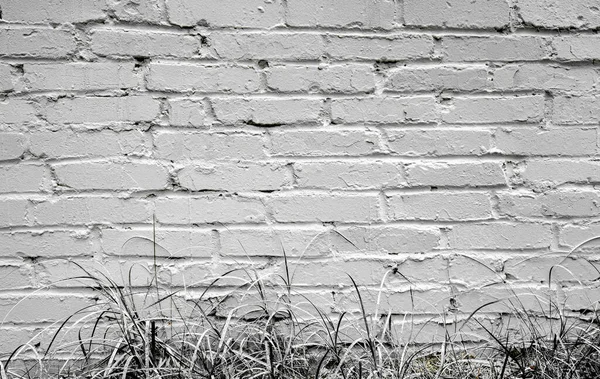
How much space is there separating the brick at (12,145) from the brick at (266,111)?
0.57m

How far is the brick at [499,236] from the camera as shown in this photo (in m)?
1.71

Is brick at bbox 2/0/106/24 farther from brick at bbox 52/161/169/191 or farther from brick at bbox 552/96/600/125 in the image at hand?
brick at bbox 552/96/600/125

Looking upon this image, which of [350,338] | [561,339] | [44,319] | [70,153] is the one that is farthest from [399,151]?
[44,319]

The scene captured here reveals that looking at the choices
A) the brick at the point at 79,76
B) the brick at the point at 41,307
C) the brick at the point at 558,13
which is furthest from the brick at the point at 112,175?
the brick at the point at 558,13

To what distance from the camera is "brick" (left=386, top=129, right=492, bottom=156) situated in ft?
5.48

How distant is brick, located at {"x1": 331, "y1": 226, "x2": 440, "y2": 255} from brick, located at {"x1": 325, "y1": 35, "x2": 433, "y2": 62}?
1.69ft

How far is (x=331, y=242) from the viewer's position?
1.70m

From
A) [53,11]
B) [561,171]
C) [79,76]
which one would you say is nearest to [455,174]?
[561,171]

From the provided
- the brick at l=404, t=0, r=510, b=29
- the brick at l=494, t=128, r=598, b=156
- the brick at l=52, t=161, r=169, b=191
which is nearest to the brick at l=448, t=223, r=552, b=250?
the brick at l=494, t=128, r=598, b=156

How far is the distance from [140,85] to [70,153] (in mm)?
286

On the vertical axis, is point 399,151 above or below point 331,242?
above

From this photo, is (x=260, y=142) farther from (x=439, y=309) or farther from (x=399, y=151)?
(x=439, y=309)

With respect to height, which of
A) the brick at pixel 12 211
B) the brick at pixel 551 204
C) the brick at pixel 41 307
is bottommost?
the brick at pixel 41 307

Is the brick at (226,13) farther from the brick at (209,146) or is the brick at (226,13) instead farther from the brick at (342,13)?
the brick at (209,146)
